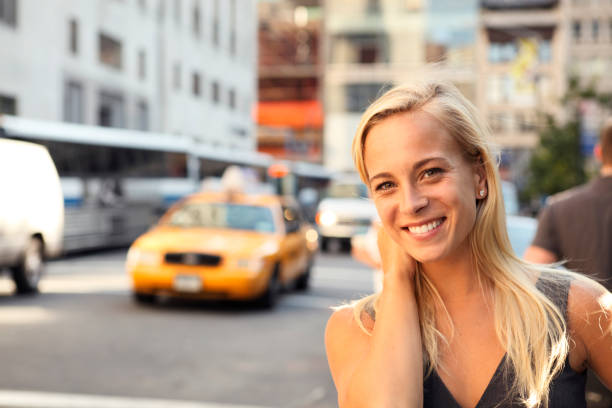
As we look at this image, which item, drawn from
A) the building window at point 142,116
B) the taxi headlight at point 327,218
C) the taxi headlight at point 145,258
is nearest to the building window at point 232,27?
the building window at point 142,116

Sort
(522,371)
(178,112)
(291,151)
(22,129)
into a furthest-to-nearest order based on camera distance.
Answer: (291,151)
(178,112)
(22,129)
(522,371)

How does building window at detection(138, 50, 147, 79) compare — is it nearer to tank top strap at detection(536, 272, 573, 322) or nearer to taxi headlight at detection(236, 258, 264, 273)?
taxi headlight at detection(236, 258, 264, 273)

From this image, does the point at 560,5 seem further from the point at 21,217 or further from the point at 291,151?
the point at 21,217

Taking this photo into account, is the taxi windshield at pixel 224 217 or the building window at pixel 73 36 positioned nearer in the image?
the taxi windshield at pixel 224 217

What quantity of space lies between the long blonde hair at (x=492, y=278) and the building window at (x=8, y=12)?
24089 mm

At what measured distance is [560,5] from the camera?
77875mm

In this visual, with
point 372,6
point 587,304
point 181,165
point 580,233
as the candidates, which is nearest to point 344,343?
point 587,304

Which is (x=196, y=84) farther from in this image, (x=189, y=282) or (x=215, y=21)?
(x=189, y=282)

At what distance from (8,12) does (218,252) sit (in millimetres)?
16312

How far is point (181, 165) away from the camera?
28.5 m

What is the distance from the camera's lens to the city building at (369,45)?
67250mm

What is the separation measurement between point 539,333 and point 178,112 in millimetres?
40979

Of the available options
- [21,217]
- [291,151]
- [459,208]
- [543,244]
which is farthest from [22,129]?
[291,151]

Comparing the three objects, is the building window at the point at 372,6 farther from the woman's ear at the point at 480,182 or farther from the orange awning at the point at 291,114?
the woman's ear at the point at 480,182
